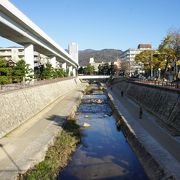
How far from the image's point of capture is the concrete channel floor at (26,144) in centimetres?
1822

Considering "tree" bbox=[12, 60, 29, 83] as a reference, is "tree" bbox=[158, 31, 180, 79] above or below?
above

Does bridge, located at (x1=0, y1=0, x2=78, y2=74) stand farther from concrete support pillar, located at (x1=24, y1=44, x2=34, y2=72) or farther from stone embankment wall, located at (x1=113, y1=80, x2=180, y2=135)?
stone embankment wall, located at (x1=113, y1=80, x2=180, y2=135)

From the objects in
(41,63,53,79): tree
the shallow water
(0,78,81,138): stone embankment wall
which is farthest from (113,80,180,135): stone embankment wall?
(41,63,53,79): tree

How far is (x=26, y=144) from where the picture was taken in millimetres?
23781

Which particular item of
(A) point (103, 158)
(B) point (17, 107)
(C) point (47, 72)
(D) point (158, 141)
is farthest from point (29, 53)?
(D) point (158, 141)

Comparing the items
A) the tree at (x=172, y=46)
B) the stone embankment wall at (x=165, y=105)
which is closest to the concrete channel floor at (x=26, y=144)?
the stone embankment wall at (x=165, y=105)

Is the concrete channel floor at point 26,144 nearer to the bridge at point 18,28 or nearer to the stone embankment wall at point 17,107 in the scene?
the stone embankment wall at point 17,107

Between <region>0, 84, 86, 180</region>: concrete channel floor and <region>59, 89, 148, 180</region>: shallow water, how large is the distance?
2100 mm

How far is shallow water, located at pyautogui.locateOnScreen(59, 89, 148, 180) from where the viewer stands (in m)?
19.5

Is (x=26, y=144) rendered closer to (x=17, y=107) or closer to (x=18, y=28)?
(x=17, y=107)

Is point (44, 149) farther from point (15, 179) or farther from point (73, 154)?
point (15, 179)

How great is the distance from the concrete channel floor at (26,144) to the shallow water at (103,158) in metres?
2.10

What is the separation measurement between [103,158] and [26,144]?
5.24 metres

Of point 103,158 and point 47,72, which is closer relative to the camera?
point 103,158
